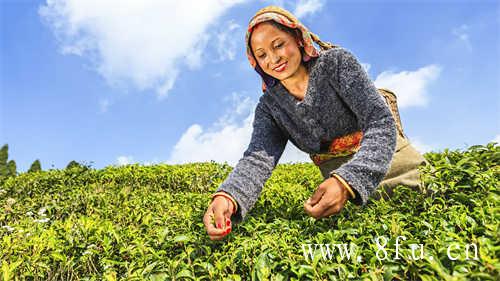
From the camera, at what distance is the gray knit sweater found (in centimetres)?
238

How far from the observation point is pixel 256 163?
2.98 meters

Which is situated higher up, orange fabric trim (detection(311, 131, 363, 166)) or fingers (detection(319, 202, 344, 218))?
orange fabric trim (detection(311, 131, 363, 166))

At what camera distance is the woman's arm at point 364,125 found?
229 cm

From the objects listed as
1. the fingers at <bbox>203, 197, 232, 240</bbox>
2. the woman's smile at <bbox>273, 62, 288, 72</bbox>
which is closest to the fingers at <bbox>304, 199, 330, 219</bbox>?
the fingers at <bbox>203, 197, 232, 240</bbox>

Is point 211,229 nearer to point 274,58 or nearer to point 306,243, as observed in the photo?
point 306,243

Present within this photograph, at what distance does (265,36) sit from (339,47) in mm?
605

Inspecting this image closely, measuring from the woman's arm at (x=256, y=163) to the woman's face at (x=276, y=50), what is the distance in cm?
54

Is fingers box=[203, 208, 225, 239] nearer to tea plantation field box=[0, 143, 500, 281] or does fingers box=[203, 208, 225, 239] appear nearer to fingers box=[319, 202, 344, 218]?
tea plantation field box=[0, 143, 500, 281]

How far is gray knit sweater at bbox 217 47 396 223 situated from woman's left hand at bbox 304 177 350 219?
70 millimetres

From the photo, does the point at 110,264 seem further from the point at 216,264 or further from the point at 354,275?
the point at 354,275

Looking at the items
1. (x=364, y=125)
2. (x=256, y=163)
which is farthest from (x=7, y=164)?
(x=364, y=125)

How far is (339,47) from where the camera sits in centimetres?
290

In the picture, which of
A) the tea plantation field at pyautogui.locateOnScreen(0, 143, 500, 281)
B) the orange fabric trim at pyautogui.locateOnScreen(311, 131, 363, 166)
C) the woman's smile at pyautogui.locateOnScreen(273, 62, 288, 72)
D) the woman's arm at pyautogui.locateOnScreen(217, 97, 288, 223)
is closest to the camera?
the tea plantation field at pyautogui.locateOnScreen(0, 143, 500, 281)

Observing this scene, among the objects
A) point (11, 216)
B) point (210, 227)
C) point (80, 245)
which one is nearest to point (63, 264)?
point (80, 245)
